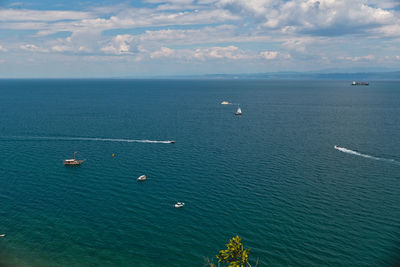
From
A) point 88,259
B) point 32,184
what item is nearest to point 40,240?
point 88,259

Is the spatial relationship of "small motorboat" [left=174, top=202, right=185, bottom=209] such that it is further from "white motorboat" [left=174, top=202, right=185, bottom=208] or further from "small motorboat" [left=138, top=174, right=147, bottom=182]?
"small motorboat" [left=138, top=174, right=147, bottom=182]

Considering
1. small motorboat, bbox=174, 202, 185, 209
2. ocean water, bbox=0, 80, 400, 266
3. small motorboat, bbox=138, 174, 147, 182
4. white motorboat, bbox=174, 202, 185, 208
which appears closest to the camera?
ocean water, bbox=0, 80, 400, 266

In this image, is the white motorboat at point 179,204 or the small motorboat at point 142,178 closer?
the white motorboat at point 179,204

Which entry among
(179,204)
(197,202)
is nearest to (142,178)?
(179,204)

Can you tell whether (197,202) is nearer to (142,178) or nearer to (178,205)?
(178,205)

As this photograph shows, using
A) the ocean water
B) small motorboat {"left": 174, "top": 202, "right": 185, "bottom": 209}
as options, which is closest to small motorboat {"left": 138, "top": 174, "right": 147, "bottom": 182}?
the ocean water

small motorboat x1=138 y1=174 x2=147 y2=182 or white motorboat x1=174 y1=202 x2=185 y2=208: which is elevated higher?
small motorboat x1=138 y1=174 x2=147 y2=182

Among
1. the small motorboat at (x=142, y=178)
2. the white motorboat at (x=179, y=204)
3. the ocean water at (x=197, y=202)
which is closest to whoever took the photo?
the ocean water at (x=197, y=202)

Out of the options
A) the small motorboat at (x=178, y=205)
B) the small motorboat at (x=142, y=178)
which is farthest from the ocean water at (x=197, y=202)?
the small motorboat at (x=142, y=178)

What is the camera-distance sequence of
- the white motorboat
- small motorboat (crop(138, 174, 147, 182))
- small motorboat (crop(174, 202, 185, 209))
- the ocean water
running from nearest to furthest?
1. the ocean water
2. small motorboat (crop(174, 202, 185, 209))
3. the white motorboat
4. small motorboat (crop(138, 174, 147, 182))

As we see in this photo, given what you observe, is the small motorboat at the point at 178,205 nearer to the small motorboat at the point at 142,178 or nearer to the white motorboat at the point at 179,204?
the white motorboat at the point at 179,204

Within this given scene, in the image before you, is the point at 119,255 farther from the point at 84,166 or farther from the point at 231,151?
the point at 231,151

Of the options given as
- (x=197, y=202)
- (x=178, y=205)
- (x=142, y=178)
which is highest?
(x=142, y=178)
